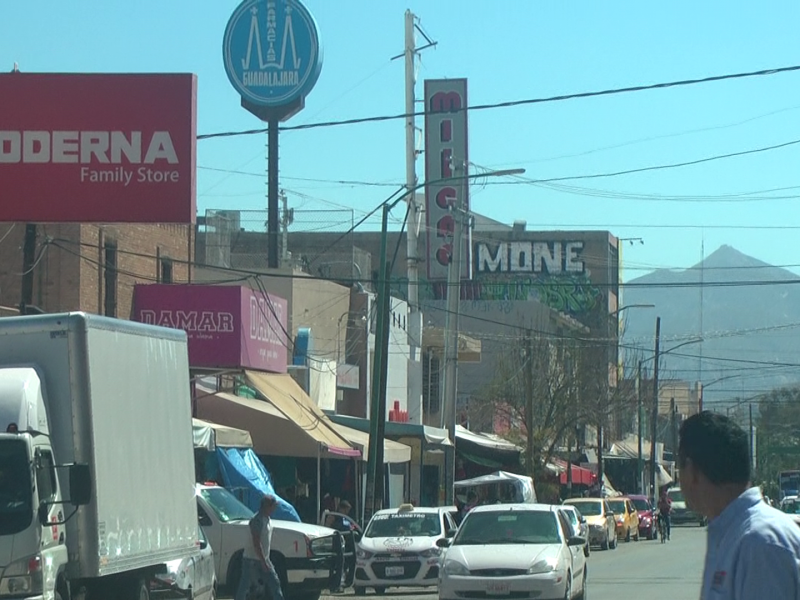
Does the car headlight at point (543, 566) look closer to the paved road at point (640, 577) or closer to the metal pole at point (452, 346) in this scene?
the paved road at point (640, 577)

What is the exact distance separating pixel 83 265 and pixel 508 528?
12.4 m

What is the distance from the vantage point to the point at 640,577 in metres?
25.6

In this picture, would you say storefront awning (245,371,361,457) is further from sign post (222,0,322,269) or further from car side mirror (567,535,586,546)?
sign post (222,0,322,269)

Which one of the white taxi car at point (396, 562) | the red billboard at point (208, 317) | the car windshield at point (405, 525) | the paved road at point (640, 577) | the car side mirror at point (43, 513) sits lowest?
the paved road at point (640, 577)

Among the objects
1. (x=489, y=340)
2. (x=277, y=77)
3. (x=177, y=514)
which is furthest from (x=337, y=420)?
(x=489, y=340)

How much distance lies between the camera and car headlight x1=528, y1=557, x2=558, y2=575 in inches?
691

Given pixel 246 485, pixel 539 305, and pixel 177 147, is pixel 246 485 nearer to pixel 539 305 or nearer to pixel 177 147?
pixel 177 147

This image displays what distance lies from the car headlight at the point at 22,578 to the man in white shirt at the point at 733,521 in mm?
7712

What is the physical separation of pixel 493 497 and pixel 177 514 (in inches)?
1441

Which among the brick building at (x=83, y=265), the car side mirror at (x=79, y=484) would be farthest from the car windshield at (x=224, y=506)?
the car side mirror at (x=79, y=484)

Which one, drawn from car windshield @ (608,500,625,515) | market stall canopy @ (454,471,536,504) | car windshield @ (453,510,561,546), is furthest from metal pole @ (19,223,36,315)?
car windshield @ (608,500,625,515)

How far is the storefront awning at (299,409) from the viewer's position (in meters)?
29.8

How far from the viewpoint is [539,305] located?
70.9m

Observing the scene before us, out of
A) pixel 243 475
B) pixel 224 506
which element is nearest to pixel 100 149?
pixel 243 475
